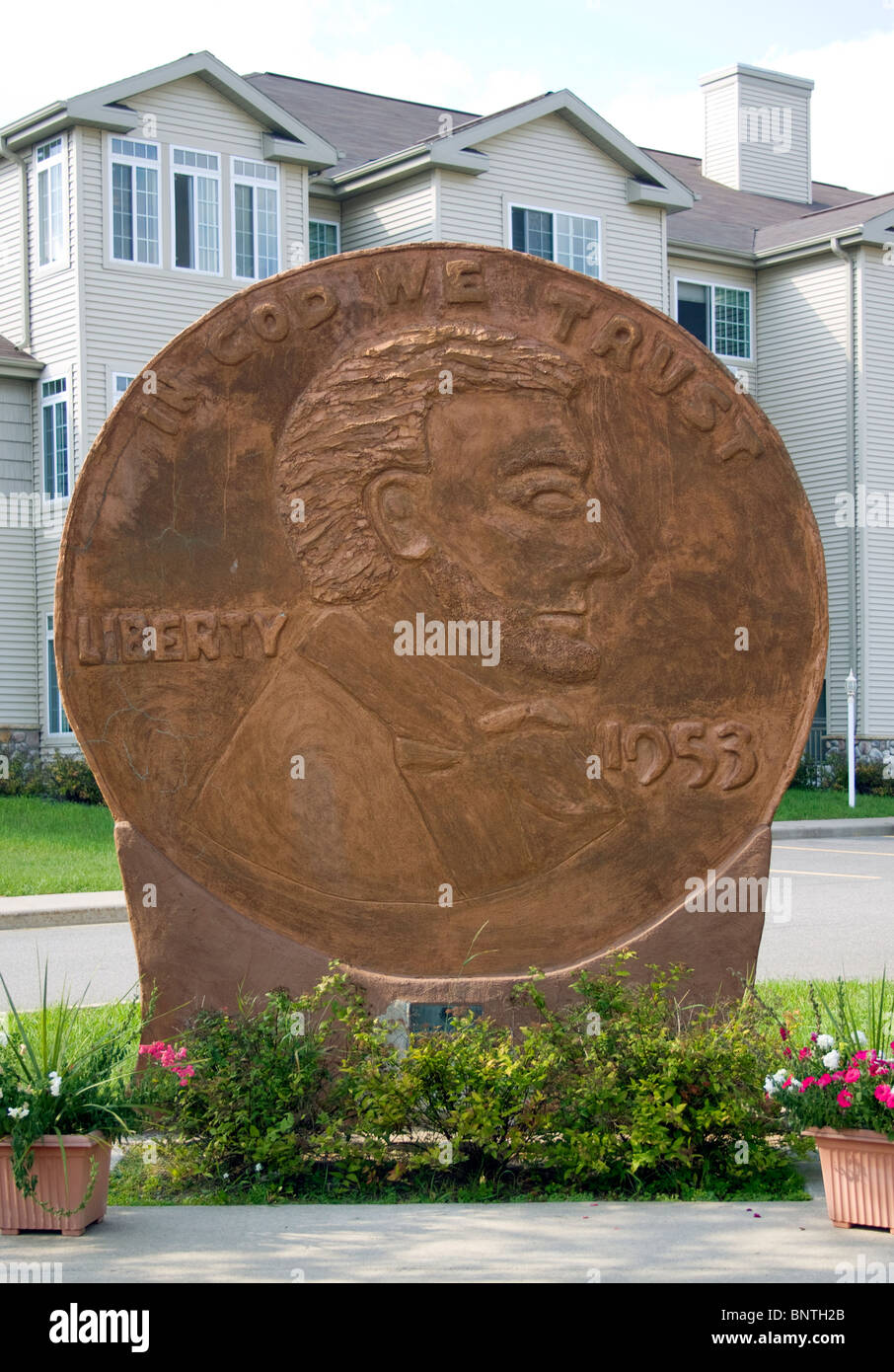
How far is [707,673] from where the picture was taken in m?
6.36

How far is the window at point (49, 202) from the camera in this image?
21406 millimetres

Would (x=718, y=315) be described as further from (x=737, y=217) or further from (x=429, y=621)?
(x=429, y=621)

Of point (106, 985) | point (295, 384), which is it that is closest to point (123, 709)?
point (295, 384)

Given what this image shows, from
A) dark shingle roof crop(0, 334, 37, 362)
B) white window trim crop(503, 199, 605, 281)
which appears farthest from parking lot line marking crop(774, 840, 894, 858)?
dark shingle roof crop(0, 334, 37, 362)

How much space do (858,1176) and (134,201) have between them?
19506 millimetres

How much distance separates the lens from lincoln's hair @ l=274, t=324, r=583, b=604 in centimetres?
629

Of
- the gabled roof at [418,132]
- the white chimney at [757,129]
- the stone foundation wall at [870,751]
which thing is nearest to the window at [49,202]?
the gabled roof at [418,132]

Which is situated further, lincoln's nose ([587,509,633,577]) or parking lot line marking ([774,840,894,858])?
parking lot line marking ([774,840,894,858])

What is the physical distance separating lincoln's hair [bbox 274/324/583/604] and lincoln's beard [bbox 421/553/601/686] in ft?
0.67

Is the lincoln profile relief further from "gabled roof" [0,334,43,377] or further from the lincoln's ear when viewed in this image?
"gabled roof" [0,334,43,377]

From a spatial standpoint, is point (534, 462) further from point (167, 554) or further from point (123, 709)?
point (123, 709)

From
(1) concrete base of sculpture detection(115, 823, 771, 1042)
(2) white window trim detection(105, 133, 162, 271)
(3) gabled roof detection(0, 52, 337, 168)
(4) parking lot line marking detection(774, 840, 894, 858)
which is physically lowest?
(4) parking lot line marking detection(774, 840, 894, 858)

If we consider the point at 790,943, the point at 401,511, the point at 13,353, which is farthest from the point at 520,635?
the point at 13,353

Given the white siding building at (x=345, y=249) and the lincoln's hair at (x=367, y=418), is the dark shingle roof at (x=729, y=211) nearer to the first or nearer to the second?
the white siding building at (x=345, y=249)
